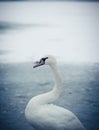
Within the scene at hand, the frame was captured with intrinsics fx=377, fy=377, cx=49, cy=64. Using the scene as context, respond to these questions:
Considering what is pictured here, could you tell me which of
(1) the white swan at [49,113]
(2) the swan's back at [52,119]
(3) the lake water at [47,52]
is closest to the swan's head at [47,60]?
(1) the white swan at [49,113]

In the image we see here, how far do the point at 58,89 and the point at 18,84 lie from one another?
0.31 meters

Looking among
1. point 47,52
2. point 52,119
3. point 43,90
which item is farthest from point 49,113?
point 47,52

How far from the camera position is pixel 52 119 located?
2115mm

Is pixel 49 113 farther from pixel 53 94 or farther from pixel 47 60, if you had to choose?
pixel 47 60

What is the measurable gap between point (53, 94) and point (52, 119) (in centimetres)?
18

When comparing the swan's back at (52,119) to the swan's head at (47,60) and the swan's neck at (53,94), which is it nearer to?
the swan's neck at (53,94)

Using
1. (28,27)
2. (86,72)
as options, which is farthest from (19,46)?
(86,72)

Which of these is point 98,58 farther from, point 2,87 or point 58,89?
point 2,87

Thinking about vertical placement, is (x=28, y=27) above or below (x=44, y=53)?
above

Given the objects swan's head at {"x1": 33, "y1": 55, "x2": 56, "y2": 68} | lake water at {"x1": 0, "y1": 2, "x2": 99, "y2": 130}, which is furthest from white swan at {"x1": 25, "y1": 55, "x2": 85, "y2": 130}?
lake water at {"x1": 0, "y1": 2, "x2": 99, "y2": 130}

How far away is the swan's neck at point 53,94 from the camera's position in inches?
86.7

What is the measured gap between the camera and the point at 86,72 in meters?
2.43

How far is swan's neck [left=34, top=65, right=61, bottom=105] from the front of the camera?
220cm

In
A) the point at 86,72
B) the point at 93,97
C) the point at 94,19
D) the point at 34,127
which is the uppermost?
the point at 94,19
